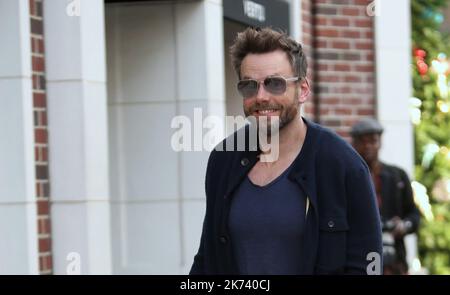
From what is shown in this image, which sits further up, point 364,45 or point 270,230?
point 364,45

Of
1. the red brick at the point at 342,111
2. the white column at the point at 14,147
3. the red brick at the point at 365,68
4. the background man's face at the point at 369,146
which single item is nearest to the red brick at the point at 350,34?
the red brick at the point at 365,68

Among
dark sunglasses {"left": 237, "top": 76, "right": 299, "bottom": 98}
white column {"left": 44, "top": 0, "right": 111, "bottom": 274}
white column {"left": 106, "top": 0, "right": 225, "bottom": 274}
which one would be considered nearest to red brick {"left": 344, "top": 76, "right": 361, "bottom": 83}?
white column {"left": 106, "top": 0, "right": 225, "bottom": 274}

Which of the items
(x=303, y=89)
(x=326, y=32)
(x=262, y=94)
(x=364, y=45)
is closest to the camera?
(x=262, y=94)

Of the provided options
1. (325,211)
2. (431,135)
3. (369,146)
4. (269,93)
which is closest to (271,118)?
(269,93)

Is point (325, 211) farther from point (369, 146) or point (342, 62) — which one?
point (342, 62)

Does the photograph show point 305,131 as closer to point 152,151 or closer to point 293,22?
point 152,151

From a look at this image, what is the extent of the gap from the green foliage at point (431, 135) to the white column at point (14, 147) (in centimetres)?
725

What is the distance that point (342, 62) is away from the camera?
11.4 m

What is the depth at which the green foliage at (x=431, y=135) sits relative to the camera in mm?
13891

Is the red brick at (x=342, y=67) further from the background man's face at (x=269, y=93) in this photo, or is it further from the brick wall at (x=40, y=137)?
the background man's face at (x=269, y=93)

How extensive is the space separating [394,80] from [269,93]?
23.3 feet

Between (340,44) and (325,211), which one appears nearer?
(325,211)

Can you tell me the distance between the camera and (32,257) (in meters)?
7.15

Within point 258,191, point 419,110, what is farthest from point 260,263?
point 419,110
